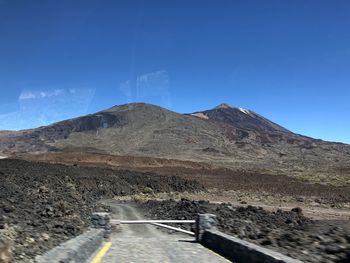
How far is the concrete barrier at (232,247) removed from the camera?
35.0 feet

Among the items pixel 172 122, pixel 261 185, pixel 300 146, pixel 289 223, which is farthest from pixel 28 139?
pixel 289 223

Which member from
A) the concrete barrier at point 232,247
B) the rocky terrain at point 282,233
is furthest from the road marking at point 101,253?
the rocky terrain at point 282,233

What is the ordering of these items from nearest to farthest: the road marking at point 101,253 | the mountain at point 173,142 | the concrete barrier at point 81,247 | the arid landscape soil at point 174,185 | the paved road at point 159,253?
the concrete barrier at point 81,247 → the road marking at point 101,253 → the paved road at point 159,253 → the arid landscape soil at point 174,185 → the mountain at point 173,142

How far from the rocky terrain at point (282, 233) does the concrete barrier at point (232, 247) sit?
1.12 m

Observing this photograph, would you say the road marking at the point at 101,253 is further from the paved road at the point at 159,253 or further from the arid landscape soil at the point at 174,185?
the arid landscape soil at the point at 174,185

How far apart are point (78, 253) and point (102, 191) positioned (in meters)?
41.0

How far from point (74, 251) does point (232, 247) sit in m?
4.66

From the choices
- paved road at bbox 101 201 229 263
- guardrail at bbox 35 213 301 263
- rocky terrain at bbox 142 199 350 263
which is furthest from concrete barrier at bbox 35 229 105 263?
rocky terrain at bbox 142 199 350 263

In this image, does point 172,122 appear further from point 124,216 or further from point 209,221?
point 209,221

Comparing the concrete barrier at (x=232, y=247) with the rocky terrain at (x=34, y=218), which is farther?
the rocky terrain at (x=34, y=218)

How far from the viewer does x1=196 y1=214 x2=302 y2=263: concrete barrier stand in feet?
35.0

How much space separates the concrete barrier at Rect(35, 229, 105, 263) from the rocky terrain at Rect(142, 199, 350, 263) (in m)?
4.96

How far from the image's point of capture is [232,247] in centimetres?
1402

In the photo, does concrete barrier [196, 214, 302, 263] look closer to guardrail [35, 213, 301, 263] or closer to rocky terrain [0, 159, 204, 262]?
guardrail [35, 213, 301, 263]
